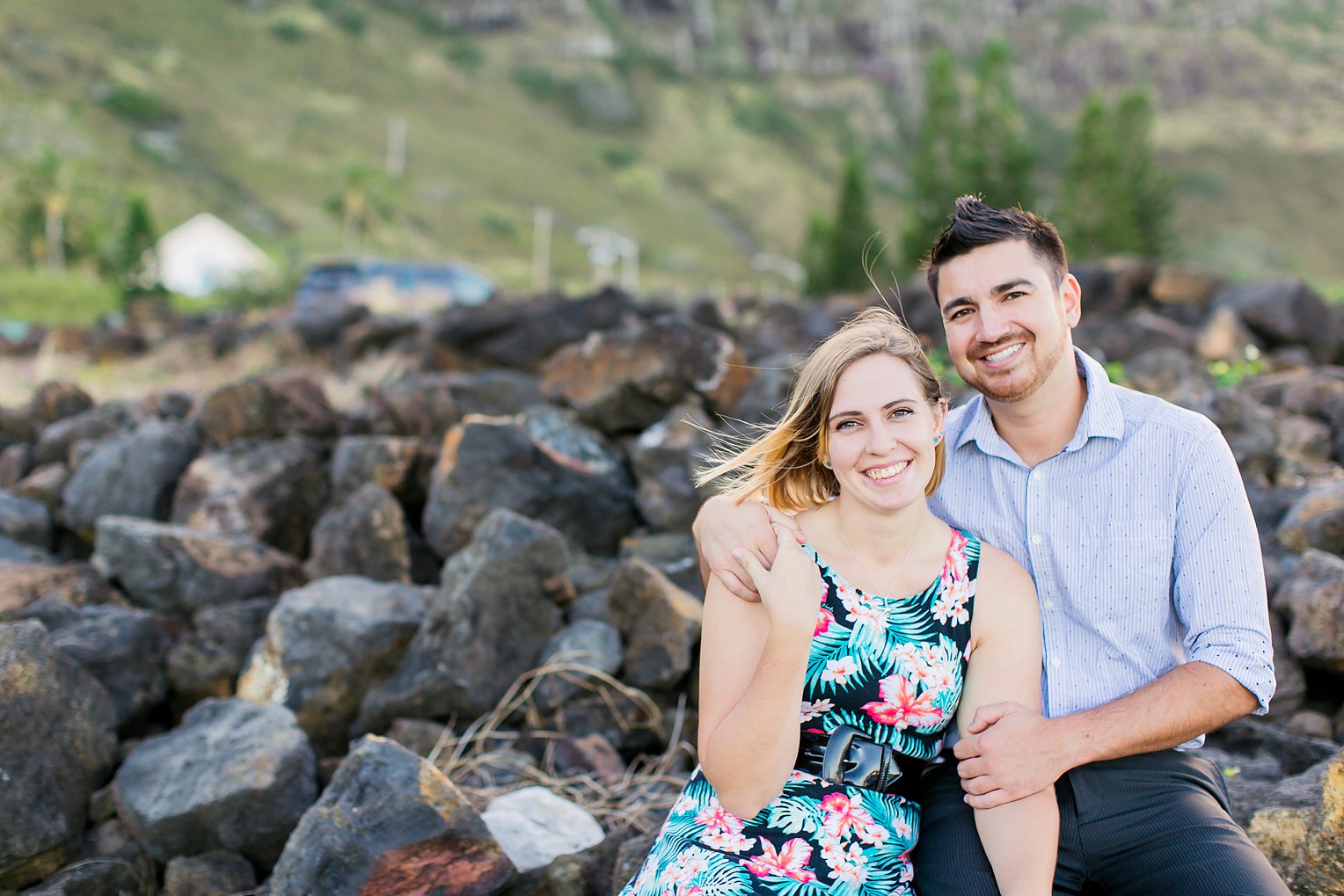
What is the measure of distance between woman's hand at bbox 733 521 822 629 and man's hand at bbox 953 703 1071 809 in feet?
1.66

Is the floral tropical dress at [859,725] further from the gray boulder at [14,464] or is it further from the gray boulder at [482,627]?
the gray boulder at [14,464]

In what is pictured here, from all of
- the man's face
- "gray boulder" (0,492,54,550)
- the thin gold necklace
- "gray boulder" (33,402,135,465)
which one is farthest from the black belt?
"gray boulder" (33,402,135,465)

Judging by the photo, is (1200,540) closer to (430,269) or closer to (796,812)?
(796,812)

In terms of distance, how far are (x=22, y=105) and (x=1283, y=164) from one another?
84.5 metres

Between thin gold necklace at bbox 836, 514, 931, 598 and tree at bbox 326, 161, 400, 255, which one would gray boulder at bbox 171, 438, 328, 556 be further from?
tree at bbox 326, 161, 400, 255

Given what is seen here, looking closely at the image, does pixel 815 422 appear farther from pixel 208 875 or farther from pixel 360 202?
pixel 360 202

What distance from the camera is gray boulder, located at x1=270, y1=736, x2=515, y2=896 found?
9.75 feet

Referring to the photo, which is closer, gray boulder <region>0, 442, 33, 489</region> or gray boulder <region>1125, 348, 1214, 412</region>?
gray boulder <region>1125, 348, 1214, 412</region>

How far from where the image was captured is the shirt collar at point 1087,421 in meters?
2.78

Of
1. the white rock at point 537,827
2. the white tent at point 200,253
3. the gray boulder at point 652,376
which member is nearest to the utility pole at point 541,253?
the white tent at point 200,253

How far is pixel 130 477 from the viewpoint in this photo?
22.2ft

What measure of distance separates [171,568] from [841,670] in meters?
4.04

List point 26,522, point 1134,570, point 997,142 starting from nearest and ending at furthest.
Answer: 1. point 1134,570
2. point 26,522
3. point 997,142

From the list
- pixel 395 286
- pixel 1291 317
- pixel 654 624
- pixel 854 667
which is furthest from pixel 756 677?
pixel 395 286
